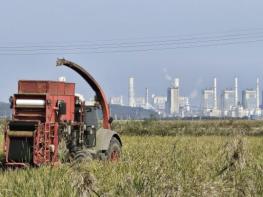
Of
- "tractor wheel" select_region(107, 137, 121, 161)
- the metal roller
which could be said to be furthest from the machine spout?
the metal roller

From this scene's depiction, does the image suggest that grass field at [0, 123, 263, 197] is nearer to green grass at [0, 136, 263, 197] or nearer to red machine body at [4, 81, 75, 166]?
green grass at [0, 136, 263, 197]

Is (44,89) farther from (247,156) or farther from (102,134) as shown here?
(247,156)

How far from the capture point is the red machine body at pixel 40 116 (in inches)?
522

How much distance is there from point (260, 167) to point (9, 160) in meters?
5.83

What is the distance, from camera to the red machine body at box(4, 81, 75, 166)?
522 inches

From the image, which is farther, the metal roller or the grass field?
the metal roller

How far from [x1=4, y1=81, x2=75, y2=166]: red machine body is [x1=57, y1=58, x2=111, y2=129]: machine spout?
0.73m

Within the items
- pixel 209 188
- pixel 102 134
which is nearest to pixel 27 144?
pixel 102 134

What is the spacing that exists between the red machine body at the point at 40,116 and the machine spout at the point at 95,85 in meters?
0.73

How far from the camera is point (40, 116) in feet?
45.2

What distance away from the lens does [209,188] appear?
7914mm

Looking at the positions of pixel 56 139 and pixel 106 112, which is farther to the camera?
pixel 106 112

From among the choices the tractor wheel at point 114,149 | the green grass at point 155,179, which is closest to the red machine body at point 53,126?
the tractor wheel at point 114,149

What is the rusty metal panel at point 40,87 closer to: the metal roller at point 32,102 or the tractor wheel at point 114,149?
the metal roller at point 32,102
